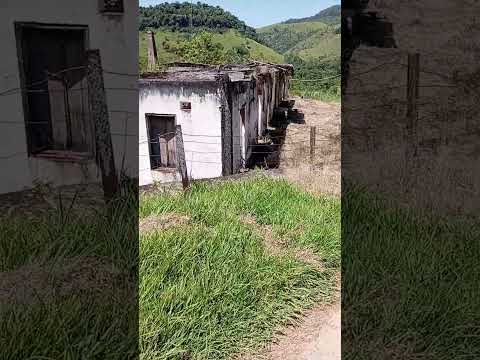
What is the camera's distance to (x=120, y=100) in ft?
24.6

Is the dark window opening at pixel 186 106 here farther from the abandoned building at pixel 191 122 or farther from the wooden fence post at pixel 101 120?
the wooden fence post at pixel 101 120

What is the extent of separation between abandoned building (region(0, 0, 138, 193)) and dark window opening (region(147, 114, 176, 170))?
2.34 metres

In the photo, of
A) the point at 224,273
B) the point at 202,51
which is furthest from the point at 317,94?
the point at 224,273

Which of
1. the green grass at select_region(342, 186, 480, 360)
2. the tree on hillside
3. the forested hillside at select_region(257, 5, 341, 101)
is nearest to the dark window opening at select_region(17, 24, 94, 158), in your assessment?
the green grass at select_region(342, 186, 480, 360)

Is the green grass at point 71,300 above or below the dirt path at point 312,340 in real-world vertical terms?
above

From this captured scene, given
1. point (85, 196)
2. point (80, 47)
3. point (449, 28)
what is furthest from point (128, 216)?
point (449, 28)

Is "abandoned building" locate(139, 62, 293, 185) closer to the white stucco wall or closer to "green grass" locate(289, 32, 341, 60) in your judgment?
the white stucco wall

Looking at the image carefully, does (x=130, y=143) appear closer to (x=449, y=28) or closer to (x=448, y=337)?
(x=448, y=337)

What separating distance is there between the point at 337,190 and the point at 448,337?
401 cm

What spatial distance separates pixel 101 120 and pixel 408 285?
3.63 meters

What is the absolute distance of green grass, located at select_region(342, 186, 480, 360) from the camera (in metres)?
3.86

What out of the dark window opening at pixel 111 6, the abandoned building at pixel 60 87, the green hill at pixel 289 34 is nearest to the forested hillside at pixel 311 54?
the green hill at pixel 289 34

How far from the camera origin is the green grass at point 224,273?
145 inches

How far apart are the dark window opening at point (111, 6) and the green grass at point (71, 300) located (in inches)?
144
